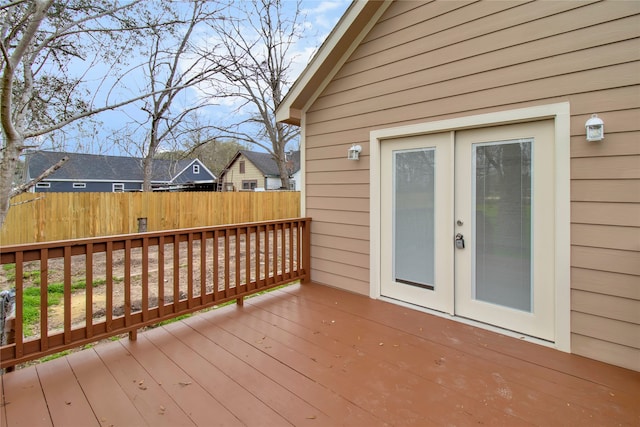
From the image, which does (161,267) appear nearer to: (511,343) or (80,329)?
(80,329)

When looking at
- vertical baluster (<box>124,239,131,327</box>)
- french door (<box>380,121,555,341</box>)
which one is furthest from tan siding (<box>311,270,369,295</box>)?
vertical baluster (<box>124,239,131,327</box>)

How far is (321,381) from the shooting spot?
220cm

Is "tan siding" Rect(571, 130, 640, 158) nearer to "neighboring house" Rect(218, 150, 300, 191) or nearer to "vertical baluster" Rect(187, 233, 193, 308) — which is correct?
"vertical baluster" Rect(187, 233, 193, 308)

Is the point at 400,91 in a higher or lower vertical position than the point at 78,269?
higher

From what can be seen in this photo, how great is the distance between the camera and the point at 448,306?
10.7ft

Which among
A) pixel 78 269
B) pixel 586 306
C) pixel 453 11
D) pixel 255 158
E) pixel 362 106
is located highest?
pixel 255 158

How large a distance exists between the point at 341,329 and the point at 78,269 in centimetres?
628

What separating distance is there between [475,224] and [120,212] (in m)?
8.47

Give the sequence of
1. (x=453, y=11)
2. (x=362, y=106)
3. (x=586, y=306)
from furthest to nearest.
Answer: (x=362, y=106), (x=453, y=11), (x=586, y=306)

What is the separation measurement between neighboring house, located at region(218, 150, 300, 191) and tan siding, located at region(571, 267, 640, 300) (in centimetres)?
2147

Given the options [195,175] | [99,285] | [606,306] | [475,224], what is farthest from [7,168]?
[195,175]

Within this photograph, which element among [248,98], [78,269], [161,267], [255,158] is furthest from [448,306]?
[255,158]

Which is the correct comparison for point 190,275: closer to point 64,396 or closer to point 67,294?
point 67,294

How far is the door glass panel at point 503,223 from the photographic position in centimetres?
278
